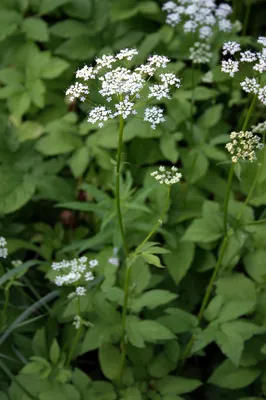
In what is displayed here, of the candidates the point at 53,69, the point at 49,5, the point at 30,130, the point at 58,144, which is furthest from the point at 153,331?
the point at 49,5

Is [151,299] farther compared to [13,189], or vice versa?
[13,189]

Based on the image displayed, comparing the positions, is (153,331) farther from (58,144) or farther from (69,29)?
(69,29)

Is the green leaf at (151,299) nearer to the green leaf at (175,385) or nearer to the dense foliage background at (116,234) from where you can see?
the dense foliage background at (116,234)

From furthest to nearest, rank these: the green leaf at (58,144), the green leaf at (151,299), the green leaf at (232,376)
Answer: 1. the green leaf at (58,144)
2. the green leaf at (232,376)
3. the green leaf at (151,299)

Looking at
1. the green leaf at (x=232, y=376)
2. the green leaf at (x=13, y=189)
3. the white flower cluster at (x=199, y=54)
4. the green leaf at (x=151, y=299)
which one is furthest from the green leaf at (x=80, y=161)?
the green leaf at (x=232, y=376)

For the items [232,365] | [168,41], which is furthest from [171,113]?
[232,365]

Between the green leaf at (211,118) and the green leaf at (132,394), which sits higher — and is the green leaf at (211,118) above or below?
above

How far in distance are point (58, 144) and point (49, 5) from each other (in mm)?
1301

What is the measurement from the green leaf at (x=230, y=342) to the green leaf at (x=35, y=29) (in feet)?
8.47

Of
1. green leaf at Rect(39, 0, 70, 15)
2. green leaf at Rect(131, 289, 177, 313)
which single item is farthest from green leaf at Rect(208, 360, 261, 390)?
green leaf at Rect(39, 0, 70, 15)

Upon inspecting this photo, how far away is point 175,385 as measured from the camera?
2.71 metres

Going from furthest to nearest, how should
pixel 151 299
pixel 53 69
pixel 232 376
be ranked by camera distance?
pixel 53 69 < pixel 232 376 < pixel 151 299

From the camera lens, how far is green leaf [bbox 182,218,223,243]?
276 centimetres

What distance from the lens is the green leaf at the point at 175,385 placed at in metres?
2.68
